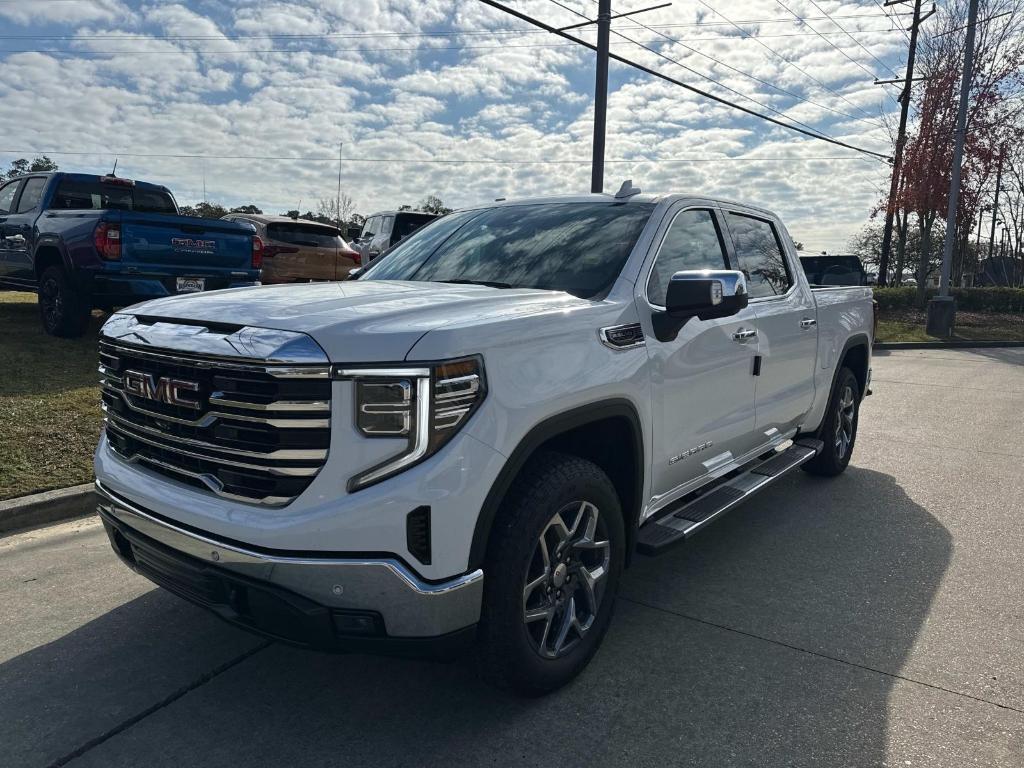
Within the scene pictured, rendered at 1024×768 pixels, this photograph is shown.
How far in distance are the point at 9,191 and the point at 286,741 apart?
9.84 m

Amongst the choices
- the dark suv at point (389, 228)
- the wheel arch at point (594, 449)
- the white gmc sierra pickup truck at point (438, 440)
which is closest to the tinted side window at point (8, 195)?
the dark suv at point (389, 228)

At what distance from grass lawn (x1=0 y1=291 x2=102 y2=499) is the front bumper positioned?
313cm

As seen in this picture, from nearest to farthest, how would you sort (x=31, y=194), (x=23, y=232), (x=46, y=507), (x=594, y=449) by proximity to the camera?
(x=594, y=449) < (x=46, y=507) < (x=23, y=232) < (x=31, y=194)

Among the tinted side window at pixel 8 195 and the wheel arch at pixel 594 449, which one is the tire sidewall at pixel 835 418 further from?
the tinted side window at pixel 8 195

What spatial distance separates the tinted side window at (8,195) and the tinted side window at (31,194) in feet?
0.88

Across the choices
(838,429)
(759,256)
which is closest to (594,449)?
(759,256)

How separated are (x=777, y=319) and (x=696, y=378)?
Result: 1210 millimetres

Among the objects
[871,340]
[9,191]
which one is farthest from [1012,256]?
[9,191]

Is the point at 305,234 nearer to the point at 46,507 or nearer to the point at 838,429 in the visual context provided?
the point at 46,507

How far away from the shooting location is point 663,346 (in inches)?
131

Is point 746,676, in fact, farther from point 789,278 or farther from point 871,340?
point 871,340

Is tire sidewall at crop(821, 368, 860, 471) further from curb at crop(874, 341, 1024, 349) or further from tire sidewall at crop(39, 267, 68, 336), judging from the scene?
→ curb at crop(874, 341, 1024, 349)

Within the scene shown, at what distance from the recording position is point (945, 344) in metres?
18.0

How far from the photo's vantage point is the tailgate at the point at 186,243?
7.77 metres
